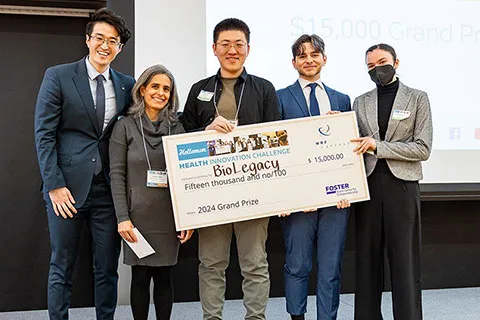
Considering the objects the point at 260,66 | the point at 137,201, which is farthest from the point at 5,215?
the point at 260,66

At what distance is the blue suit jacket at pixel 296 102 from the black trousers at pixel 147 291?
1005 mm

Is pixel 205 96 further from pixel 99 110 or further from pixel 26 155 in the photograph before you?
pixel 26 155

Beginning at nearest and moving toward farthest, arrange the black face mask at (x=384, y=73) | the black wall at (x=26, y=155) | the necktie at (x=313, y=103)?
the black face mask at (x=384, y=73) < the necktie at (x=313, y=103) < the black wall at (x=26, y=155)

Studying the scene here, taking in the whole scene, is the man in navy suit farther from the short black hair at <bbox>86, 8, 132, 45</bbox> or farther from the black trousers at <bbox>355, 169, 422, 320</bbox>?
the black trousers at <bbox>355, 169, 422, 320</bbox>

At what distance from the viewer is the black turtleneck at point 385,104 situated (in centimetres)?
→ 225

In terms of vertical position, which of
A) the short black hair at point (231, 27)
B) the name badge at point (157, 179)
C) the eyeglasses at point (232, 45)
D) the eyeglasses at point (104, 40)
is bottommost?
the name badge at point (157, 179)

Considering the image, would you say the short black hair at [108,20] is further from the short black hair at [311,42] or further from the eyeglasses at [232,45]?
the short black hair at [311,42]

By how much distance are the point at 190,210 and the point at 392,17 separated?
86.1 inches

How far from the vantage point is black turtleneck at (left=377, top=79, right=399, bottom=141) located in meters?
2.25

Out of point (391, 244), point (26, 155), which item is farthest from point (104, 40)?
point (391, 244)

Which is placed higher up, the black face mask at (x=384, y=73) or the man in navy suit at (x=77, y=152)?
the black face mask at (x=384, y=73)

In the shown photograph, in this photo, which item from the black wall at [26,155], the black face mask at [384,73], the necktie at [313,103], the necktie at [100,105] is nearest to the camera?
the necktie at [100,105]

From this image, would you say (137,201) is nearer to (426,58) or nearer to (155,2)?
(155,2)

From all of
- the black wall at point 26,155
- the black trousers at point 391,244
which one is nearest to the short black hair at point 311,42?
the black trousers at point 391,244
